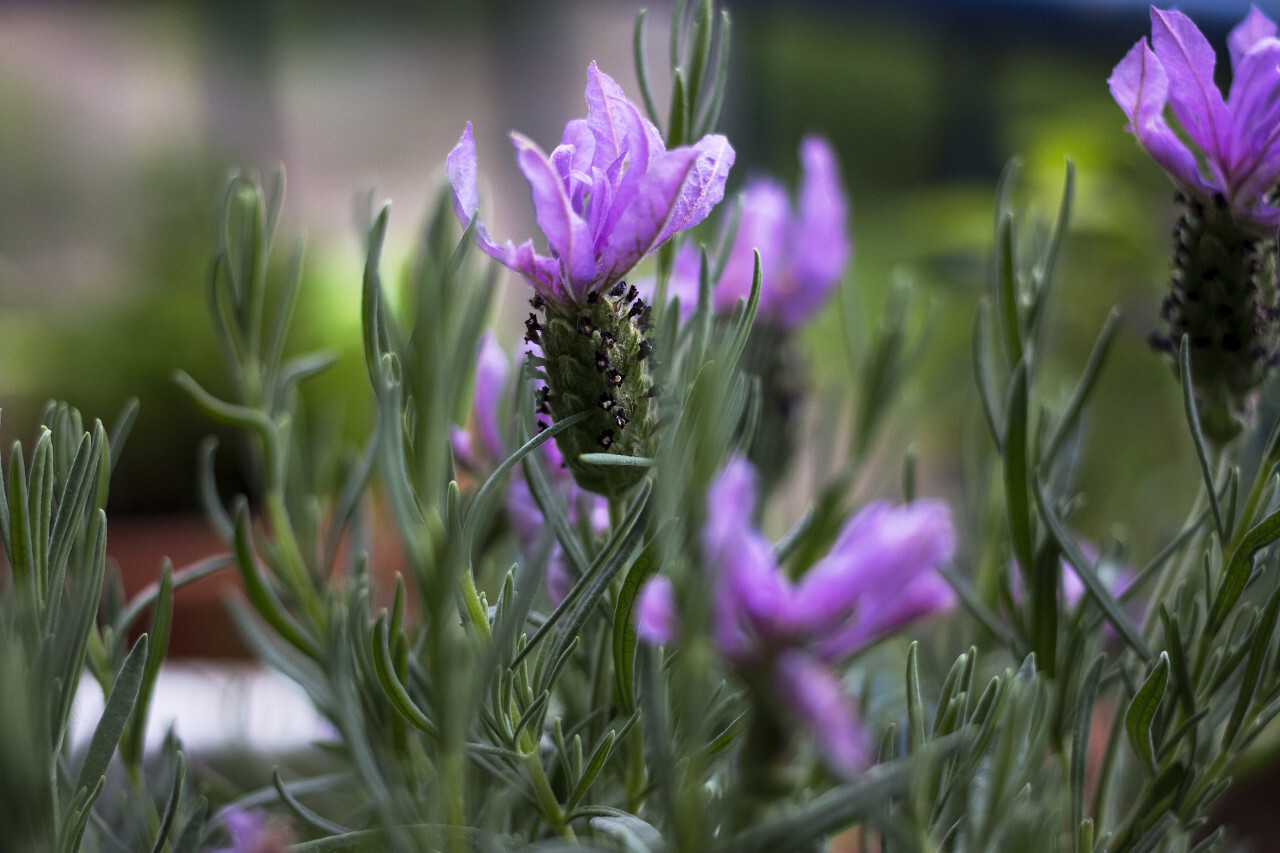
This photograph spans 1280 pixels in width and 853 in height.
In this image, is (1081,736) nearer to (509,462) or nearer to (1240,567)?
(1240,567)

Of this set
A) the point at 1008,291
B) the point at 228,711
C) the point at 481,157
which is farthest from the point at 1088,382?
the point at 481,157

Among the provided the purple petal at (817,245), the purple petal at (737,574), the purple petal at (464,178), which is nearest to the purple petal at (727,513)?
the purple petal at (737,574)

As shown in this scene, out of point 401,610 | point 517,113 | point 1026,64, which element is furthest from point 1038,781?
point 517,113

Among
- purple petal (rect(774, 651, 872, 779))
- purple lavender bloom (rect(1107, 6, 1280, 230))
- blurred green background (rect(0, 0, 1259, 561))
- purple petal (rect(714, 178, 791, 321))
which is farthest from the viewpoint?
blurred green background (rect(0, 0, 1259, 561))

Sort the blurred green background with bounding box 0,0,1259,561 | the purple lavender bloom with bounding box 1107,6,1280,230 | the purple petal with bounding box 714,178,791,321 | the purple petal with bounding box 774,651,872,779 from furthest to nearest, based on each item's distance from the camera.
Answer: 1. the blurred green background with bounding box 0,0,1259,561
2. the purple petal with bounding box 714,178,791,321
3. the purple lavender bloom with bounding box 1107,6,1280,230
4. the purple petal with bounding box 774,651,872,779

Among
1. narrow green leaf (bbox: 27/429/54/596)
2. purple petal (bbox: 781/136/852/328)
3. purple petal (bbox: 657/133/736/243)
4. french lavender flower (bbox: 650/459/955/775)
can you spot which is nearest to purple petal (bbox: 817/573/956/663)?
french lavender flower (bbox: 650/459/955/775)

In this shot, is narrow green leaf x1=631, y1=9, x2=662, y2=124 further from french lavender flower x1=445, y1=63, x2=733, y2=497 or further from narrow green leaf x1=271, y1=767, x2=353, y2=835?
narrow green leaf x1=271, y1=767, x2=353, y2=835

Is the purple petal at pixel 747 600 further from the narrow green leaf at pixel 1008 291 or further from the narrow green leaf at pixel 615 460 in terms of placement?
the narrow green leaf at pixel 1008 291

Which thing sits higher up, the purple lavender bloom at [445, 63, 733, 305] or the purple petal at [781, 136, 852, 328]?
the purple lavender bloom at [445, 63, 733, 305]
